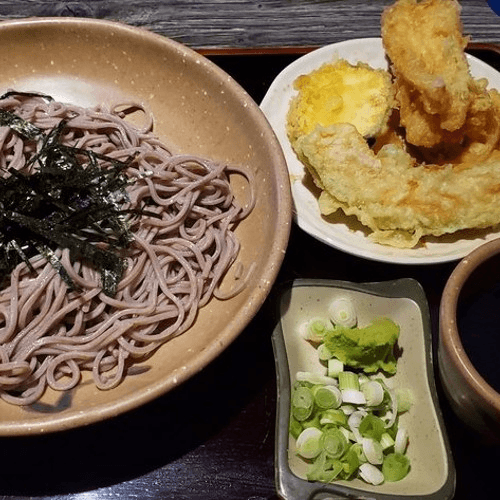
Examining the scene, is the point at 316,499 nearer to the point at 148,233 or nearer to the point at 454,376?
the point at 454,376

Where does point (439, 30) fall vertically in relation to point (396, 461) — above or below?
above

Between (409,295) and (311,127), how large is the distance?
89 cm

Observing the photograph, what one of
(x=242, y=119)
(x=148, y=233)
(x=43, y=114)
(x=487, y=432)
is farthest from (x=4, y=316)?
(x=487, y=432)

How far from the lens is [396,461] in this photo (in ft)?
6.19

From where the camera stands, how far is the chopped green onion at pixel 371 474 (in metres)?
1.85

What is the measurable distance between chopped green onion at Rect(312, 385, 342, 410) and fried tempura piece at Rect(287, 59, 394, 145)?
1.12 metres

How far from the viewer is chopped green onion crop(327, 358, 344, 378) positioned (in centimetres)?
205

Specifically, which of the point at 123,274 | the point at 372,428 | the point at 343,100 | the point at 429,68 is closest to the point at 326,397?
the point at 372,428

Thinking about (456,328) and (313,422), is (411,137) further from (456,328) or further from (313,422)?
(313,422)

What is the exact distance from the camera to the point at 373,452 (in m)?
1.88

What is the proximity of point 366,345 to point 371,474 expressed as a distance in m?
0.41

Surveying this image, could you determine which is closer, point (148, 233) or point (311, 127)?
point (148, 233)

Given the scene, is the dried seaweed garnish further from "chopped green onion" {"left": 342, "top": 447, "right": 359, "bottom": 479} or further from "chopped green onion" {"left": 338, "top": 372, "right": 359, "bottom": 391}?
"chopped green onion" {"left": 342, "top": 447, "right": 359, "bottom": 479}

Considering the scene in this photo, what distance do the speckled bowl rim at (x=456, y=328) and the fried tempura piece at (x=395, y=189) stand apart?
18.4 inches
